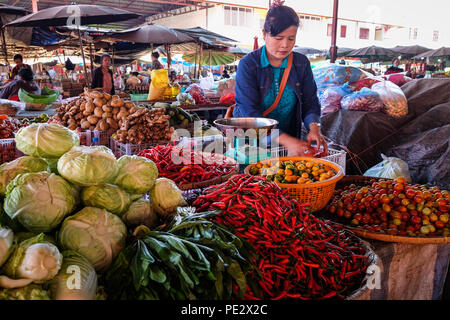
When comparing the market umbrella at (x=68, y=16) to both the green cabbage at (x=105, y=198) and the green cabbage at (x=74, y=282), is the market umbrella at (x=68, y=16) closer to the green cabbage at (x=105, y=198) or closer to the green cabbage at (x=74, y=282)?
the green cabbage at (x=105, y=198)

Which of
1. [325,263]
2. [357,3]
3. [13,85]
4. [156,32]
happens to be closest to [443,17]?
[357,3]

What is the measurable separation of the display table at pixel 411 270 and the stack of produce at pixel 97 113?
111 inches

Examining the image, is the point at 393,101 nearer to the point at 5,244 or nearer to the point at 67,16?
the point at 5,244

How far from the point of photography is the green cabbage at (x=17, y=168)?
137 centimetres

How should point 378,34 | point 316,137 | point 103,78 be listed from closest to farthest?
point 316,137
point 103,78
point 378,34

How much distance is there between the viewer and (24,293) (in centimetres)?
93

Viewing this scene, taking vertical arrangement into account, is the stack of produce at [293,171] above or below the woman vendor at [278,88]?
below

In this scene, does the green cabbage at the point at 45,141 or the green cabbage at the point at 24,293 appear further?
the green cabbage at the point at 45,141

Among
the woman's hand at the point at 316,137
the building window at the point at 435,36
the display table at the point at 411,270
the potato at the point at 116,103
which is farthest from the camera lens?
the building window at the point at 435,36

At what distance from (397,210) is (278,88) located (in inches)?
51.9

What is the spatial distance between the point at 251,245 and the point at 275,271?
161mm

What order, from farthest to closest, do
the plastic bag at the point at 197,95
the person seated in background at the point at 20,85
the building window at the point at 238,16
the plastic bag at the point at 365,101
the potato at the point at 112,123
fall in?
the building window at the point at 238,16
the person seated in background at the point at 20,85
the plastic bag at the point at 197,95
the plastic bag at the point at 365,101
the potato at the point at 112,123

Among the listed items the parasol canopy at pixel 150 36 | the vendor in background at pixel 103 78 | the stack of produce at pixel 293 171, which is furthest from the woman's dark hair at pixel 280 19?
the parasol canopy at pixel 150 36

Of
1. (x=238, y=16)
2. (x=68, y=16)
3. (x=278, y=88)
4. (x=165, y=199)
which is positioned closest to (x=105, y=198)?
(x=165, y=199)
